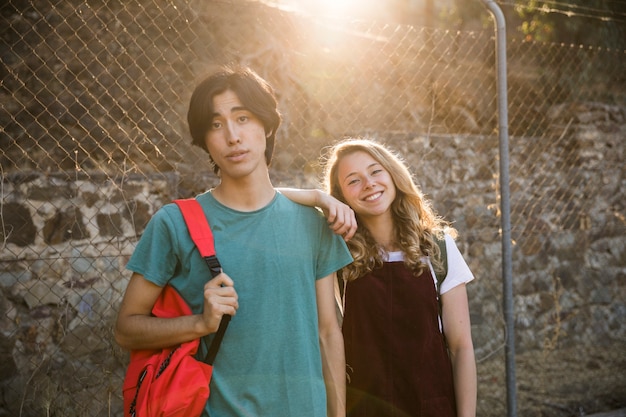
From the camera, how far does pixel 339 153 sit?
2.51 metres

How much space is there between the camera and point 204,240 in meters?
1.80

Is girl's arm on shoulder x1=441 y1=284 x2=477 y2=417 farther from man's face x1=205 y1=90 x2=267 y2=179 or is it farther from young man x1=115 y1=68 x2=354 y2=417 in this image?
man's face x1=205 y1=90 x2=267 y2=179

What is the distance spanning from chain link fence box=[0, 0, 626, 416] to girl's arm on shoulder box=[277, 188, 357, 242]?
1.88 meters

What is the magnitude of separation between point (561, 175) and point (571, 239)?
1.95ft

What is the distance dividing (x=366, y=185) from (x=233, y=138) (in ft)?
2.22

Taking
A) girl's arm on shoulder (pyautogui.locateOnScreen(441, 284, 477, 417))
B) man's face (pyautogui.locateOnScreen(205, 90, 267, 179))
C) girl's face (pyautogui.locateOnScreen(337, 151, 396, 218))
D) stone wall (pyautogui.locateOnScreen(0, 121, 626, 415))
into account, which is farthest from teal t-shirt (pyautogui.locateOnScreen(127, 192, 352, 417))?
stone wall (pyautogui.locateOnScreen(0, 121, 626, 415))

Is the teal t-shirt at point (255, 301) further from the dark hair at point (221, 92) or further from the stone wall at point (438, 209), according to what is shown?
the stone wall at point (438, 209)

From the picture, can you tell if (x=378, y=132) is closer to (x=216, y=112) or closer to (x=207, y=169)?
(x=207, y=169)

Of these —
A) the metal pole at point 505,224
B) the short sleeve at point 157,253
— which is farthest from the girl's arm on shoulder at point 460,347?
the metal pole at point 505,224

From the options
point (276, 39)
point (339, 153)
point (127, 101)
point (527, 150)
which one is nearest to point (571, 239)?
point (527, 150)

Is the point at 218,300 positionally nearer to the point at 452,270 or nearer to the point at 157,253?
the point at 157,253

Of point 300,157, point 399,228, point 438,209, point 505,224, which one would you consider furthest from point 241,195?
point 438,209

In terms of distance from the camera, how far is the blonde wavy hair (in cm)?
229

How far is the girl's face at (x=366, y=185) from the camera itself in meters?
2.36
